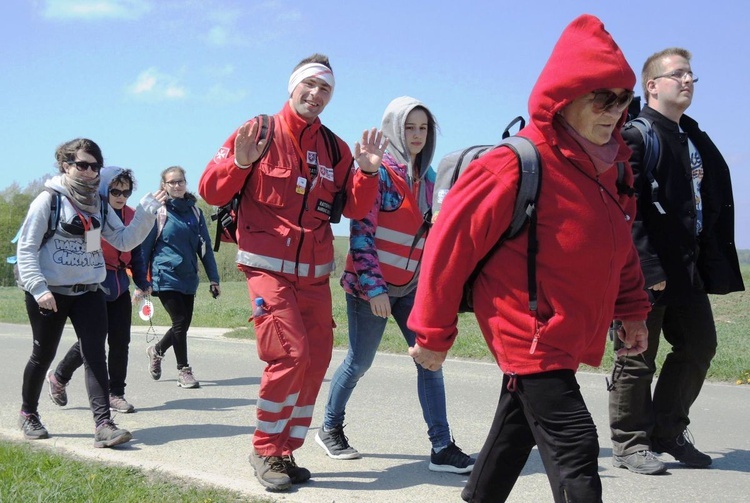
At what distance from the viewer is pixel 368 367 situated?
18.7 feet

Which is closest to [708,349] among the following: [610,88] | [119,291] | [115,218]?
[610,88]

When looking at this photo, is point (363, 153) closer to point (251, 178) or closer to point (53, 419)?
point (251, 178)

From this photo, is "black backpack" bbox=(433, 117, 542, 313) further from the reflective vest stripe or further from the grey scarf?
the grey scarf

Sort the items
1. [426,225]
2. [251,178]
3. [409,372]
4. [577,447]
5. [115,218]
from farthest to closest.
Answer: [409,372] < [115,218] < [426,225] < [251,178] < [577,447]

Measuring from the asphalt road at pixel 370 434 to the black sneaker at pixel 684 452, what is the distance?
66mm

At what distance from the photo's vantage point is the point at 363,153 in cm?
516

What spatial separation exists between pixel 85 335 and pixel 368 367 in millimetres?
1999

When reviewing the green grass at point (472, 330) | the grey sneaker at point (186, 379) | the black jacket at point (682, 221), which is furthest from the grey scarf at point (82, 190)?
the green grass at point (472, 330)

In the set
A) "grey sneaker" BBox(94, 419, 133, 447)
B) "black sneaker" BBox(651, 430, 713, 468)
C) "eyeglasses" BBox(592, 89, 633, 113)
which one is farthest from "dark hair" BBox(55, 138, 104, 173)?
"black sneaker" BBox(651, 430, 713, 468)

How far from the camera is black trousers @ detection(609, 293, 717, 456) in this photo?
216 inches

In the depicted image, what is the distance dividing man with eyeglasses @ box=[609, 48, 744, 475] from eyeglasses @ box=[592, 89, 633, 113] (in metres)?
1.92

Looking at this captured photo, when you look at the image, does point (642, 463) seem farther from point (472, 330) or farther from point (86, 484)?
point (472, 330)

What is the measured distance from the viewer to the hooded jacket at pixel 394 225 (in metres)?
5.48

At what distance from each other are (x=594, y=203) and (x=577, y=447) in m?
0.90
